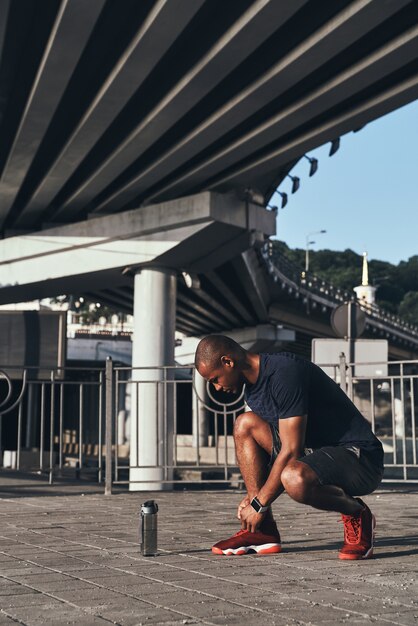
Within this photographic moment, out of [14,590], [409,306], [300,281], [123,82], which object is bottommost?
[14,590]

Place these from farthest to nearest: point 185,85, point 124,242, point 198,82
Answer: point 124,242 → point 185,85 → point 198,82

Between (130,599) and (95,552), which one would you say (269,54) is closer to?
(95,552)

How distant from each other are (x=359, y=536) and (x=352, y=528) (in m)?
0.07

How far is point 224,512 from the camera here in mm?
8922

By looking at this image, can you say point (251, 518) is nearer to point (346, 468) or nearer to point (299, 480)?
point (299, 480)

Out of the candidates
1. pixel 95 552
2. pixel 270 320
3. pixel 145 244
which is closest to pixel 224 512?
pixel 95 552

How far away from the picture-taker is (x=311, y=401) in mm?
5531

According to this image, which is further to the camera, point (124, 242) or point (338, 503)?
point (124, 242)

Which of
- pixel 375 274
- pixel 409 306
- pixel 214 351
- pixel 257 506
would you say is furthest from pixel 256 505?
pixel 375 274

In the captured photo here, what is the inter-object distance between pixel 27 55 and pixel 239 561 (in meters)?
8.04

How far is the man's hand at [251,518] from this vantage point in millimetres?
5552

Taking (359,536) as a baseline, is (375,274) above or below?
above

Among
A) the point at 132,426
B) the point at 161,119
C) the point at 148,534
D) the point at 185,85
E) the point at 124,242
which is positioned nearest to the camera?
the point at 148,534

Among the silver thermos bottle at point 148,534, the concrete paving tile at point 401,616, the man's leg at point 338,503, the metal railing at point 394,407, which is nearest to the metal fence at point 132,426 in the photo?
the metal railing at point 394,407
